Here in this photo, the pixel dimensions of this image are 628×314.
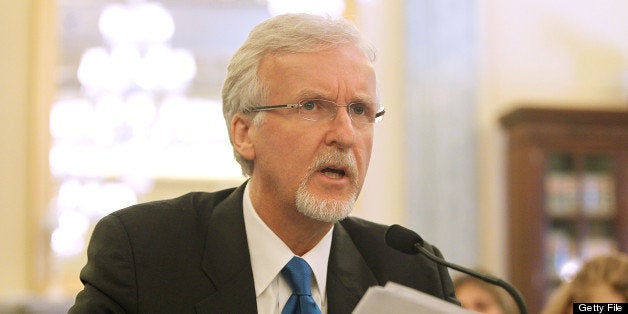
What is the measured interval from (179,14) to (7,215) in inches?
73.6

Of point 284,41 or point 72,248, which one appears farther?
point 72,248

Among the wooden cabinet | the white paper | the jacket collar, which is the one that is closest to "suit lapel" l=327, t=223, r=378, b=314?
the jacket collar

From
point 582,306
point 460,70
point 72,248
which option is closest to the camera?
point 582,306

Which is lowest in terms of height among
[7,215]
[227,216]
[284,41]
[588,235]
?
[588,235]

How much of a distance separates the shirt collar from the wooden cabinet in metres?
4.62

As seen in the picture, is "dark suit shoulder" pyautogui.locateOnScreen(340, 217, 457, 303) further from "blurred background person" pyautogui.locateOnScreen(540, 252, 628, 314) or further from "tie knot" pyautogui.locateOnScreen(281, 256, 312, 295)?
"blurred background person" pyautogui.locateOnScreen(540, 252, 628, 314)

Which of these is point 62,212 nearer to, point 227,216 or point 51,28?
point 51,28

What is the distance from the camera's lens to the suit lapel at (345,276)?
2.19 metres

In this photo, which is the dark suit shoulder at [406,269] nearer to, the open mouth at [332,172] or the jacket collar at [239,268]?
the jacket collar at [239,268]

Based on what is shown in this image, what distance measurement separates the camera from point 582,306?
2.60 metres

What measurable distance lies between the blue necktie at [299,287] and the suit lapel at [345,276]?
56 millimetres

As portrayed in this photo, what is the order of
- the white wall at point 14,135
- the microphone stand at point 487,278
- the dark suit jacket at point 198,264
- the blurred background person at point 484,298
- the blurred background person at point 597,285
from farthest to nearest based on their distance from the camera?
1. the white wall at point 14,135
2. the blurred background person at point 484,298
3. the blurred background person at point 597,285
4. the dark suit jacket at point 198,264
5. the microphone stand at point 487,278

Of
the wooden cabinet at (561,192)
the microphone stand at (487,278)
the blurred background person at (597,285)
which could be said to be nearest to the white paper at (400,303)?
the microphone stand at (487,278)

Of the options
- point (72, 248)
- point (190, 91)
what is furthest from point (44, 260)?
point (190, 91)
